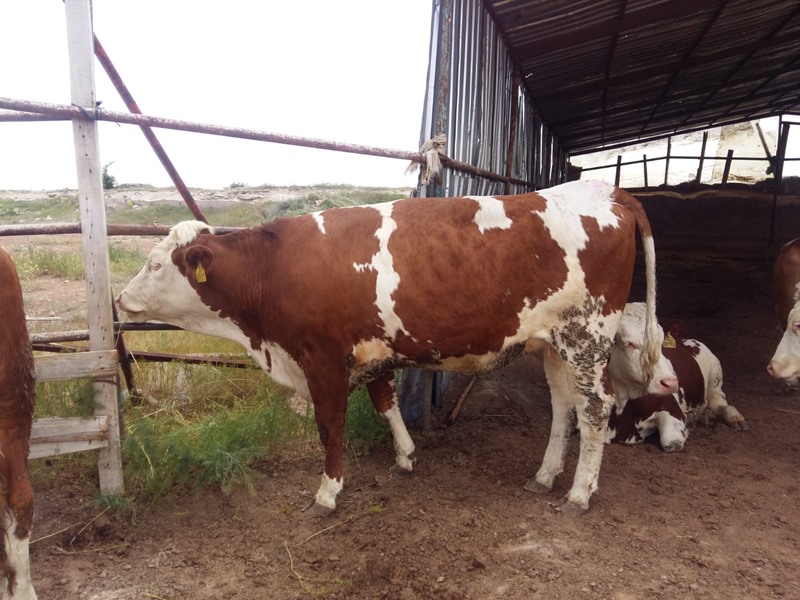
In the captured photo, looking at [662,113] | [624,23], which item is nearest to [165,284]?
[624,23]

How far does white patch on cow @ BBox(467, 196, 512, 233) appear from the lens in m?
3.45

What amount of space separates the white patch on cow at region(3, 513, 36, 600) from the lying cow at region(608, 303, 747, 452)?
12.6 ft

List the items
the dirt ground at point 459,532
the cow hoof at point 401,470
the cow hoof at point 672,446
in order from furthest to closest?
the cow hoof at point 672,446
the cow hoof at point 401,470
the dirt ground at point 459,532

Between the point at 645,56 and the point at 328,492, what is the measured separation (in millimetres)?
7199

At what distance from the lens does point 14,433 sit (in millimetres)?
2510

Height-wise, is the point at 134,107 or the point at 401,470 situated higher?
the point at 134,107

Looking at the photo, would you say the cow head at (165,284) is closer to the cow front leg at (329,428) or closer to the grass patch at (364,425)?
the cow front leg at (329,428)

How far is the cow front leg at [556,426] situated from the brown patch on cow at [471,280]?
0.55 meters

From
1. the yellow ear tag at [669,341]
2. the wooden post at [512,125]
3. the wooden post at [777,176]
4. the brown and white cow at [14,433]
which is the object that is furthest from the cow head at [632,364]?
the wooden post at [777,176]

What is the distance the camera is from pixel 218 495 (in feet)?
12.0

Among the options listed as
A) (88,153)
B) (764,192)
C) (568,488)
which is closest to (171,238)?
(88,153)

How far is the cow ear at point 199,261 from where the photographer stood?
347 centimetres

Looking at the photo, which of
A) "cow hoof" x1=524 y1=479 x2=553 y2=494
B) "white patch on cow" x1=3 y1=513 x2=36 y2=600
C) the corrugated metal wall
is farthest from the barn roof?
"white patch on cow" x1=3 y1=513 x2=36 y2=600

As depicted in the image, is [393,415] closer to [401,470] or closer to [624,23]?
[401,470]
